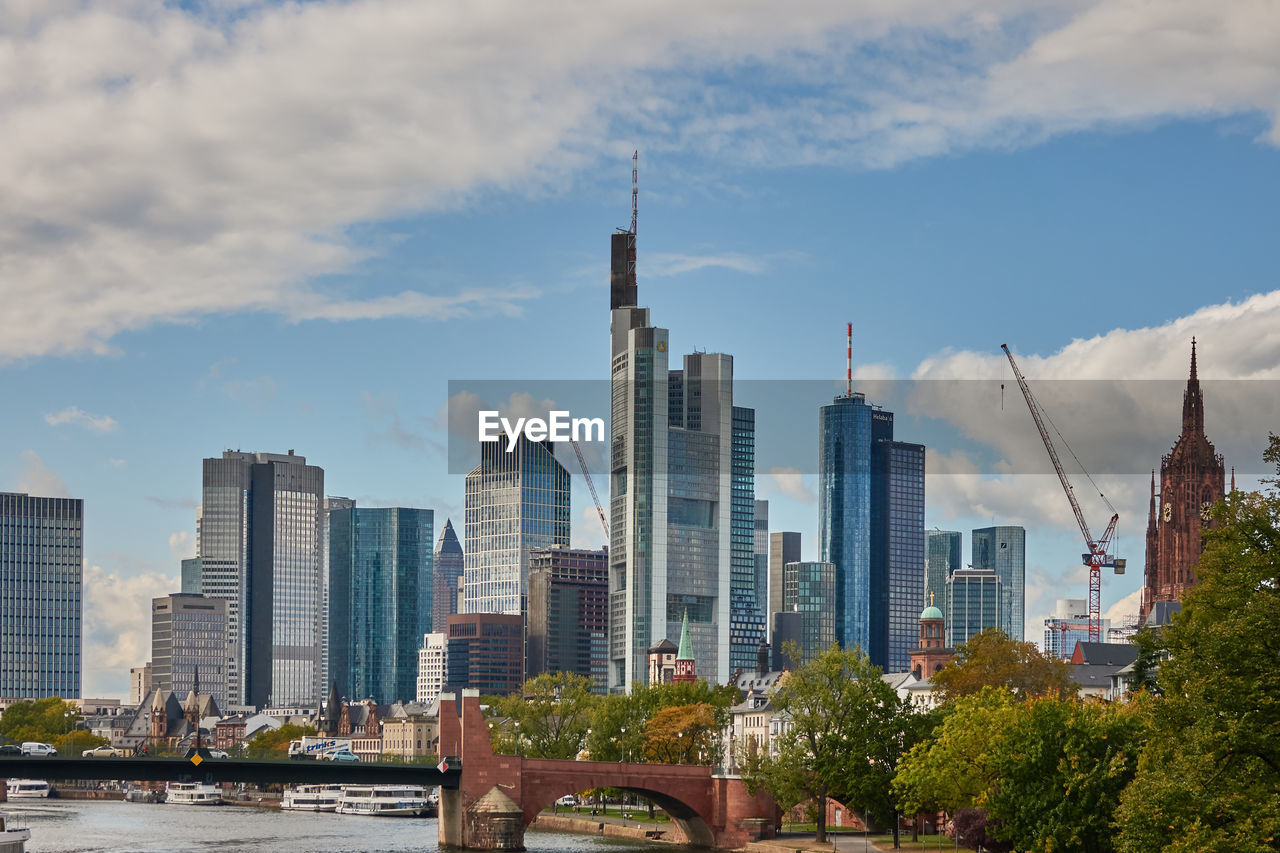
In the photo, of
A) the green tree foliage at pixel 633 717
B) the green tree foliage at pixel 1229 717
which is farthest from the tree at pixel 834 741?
the green tree foliage at pixel 1229 717

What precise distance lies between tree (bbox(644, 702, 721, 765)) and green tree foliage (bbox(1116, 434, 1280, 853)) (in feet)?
361

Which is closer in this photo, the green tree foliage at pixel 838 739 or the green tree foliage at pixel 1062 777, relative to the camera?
the green tree foliage at pixel 1062 777

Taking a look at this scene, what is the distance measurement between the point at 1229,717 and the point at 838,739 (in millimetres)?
67700

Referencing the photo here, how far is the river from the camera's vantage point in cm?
13125

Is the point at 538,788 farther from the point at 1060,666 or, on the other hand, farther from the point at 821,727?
the point at 1060,666

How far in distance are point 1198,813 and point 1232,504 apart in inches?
375

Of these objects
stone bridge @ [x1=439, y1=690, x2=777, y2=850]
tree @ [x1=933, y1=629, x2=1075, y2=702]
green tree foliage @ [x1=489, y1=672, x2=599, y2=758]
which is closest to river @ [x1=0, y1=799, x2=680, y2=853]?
stone bridge @ [x1=439, y1=690, x2=777, y2=850]

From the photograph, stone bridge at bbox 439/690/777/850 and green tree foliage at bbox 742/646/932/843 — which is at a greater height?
green tree foliage at bbox 742/646/932/843

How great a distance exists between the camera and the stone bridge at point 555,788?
132750mm

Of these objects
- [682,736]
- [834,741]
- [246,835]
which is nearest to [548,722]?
[682,736]

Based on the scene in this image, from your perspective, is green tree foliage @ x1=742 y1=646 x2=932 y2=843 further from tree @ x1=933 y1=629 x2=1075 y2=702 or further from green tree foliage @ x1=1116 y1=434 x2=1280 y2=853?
green tree foliage @ x1=1116 y1=434 x2=1280 y2=853

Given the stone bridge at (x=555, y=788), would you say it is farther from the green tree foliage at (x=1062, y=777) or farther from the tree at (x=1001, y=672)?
the green tree foliage at (x=1062, y=777)

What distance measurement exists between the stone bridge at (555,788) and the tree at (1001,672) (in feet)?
82.8

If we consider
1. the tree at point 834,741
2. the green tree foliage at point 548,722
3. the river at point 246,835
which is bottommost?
the river at point 246,835
